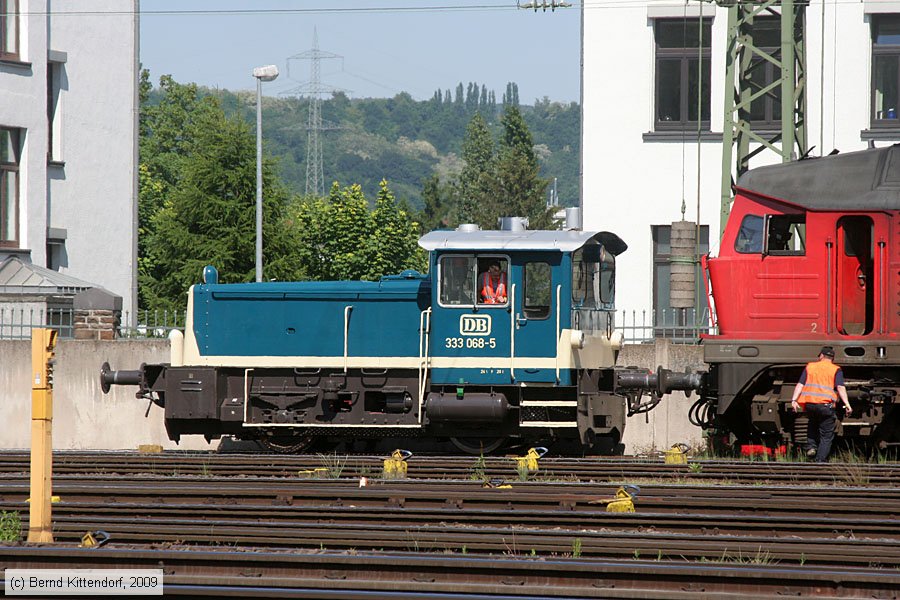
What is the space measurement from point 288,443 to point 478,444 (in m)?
2.65

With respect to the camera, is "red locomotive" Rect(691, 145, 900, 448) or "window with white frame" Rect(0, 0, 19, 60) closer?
"red locomotive" Rect(691, 145, 900, 448)

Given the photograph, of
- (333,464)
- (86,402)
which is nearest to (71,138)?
(86,402)

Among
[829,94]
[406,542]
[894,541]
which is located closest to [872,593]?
[894,541]

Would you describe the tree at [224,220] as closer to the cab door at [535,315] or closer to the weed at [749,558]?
the cab door at [535,315]

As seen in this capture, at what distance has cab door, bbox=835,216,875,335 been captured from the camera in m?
14.2

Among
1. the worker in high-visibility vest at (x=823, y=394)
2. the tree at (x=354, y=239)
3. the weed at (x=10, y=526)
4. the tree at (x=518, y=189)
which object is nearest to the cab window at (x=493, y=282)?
the worker in high-visibility vest at (x=823, y=394)

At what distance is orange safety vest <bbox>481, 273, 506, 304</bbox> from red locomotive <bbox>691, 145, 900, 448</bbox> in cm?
266

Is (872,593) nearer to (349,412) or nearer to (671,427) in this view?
(349,412)

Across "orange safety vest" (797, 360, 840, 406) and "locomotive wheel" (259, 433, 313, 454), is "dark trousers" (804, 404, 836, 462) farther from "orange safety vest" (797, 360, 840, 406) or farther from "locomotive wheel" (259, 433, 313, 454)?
"locomotive wheel" (259, 433, 313, 454)

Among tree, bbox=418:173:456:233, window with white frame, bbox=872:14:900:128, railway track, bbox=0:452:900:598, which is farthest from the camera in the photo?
tree, bbox=418:173:456:233

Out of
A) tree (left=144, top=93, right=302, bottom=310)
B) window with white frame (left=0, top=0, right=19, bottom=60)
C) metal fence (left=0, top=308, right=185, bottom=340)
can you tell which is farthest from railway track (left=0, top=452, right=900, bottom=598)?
tree (left=144, top=93, right=302, bottom=310)

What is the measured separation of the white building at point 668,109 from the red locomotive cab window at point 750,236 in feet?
33.2

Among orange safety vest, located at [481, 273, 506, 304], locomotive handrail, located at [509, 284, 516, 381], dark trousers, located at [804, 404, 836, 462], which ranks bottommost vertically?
dark trousers, located at [804, 404, 836, 462]

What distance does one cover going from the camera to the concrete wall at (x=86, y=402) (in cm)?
1861
